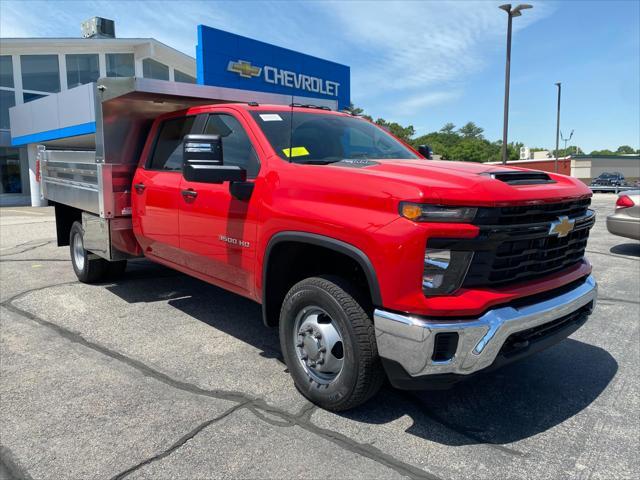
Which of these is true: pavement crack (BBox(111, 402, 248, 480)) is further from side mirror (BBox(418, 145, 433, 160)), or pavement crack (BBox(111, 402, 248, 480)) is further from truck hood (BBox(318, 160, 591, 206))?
side mirror (BBox(418, 145, 433, 160))

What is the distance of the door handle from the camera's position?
Answer: 4.19 meters

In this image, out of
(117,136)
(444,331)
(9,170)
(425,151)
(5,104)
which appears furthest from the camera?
(9,170)

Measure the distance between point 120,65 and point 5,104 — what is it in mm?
5411

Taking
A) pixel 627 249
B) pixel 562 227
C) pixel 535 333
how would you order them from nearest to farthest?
pixel 535 333, pixel 562 227, pixel 627 249

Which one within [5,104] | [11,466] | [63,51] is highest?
[63,51]

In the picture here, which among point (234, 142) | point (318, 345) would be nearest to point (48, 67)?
point (234, 142)

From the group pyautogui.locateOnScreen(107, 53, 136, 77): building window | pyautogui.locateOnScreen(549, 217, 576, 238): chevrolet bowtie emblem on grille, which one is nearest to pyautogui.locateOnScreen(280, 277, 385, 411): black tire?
pyautogui.locateOnScreen(549, 217, 576, 238): chevrolet bowtie emblem on grille

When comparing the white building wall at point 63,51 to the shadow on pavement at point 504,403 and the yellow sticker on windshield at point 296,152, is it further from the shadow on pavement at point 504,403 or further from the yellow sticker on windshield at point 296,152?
the shadow on pavement at point 504,403

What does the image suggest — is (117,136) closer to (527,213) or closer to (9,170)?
(527,213)

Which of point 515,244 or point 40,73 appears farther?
point 40,73

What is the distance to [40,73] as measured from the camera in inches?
906

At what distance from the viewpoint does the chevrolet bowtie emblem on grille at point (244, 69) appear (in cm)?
1339

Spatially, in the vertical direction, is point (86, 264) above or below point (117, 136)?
below

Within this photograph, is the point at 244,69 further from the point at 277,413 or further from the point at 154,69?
the point at 154,69
